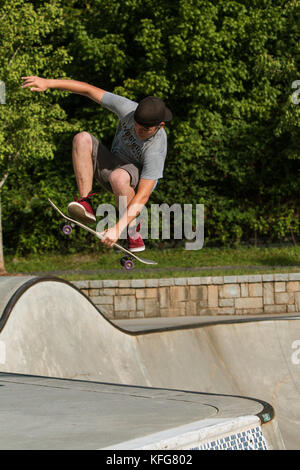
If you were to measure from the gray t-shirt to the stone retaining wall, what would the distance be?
9.90m

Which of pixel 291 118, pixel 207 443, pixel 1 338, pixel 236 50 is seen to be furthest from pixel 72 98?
pixel 207 443

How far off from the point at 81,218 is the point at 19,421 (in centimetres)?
158

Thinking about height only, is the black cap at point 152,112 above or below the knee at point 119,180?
above

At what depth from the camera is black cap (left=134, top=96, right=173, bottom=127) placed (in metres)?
3.92

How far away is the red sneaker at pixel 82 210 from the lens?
483 centimetres

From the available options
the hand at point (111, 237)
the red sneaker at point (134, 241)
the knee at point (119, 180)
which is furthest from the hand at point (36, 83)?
the red sneaker at point (134, 241)

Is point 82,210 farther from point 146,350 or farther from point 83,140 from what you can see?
point 146,350

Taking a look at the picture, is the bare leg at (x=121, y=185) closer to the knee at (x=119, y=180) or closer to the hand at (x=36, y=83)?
the knee at (x=119, y=180)

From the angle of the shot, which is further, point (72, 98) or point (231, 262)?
point (72, 98)

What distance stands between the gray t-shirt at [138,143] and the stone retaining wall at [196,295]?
9.90 meters

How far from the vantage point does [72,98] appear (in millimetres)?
19375

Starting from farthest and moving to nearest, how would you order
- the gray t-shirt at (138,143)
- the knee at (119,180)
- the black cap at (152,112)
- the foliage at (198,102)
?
the foliage at (198,102) → the knee at (119,180) → the gray t-shirt at (138,143) → the black cap at (152,112)

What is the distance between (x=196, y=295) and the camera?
14.7m
